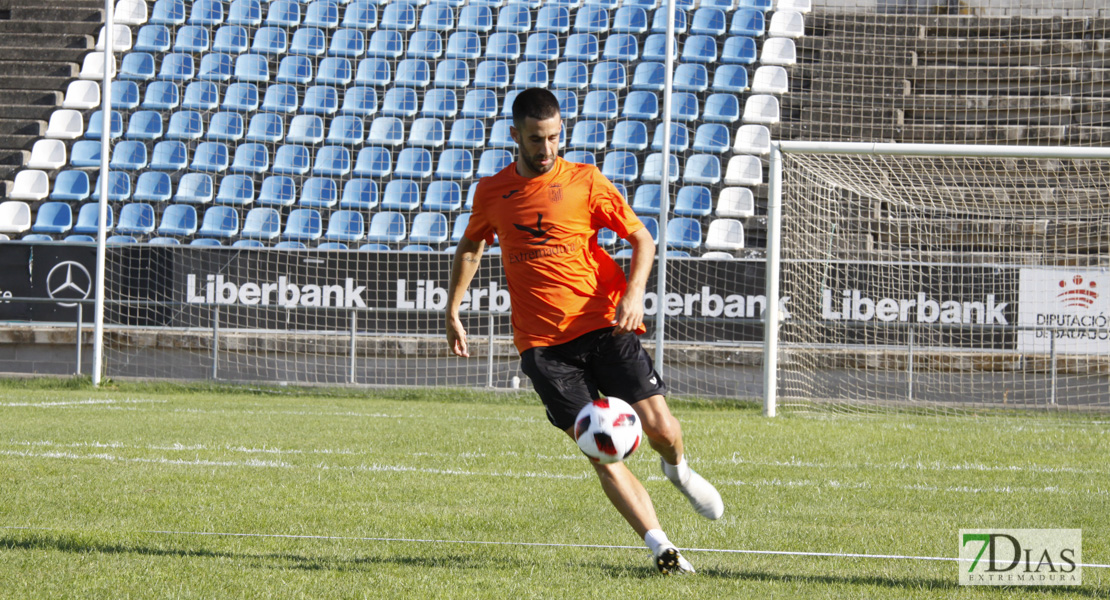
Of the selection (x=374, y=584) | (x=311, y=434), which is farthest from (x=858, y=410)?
(x=374, y=584)

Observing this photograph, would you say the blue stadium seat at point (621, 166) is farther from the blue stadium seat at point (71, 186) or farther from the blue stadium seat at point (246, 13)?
the blue stadium seat at point (71, 186)

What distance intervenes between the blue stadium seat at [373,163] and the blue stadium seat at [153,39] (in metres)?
4.30

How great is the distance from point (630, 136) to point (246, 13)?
22.3 feet

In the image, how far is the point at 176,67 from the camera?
63.1ft

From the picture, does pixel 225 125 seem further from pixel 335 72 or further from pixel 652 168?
pixel 652 168

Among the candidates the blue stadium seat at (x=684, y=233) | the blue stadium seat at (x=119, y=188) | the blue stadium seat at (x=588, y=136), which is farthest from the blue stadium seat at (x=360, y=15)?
the blue stadium seat at (x=684, y=233)

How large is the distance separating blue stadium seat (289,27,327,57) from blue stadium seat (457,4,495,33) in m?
2.46

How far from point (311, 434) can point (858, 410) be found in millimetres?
6295

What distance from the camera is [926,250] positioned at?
16.4 meters

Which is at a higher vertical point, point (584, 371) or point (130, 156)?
point (130, 156)

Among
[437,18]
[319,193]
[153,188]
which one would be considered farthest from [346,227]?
[437,18]

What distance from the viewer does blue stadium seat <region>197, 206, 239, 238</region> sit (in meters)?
18.1

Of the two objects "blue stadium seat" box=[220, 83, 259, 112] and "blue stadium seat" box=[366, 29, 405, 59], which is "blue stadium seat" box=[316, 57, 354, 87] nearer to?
"blue stadium seat" box=[366, 29, 405, 59]

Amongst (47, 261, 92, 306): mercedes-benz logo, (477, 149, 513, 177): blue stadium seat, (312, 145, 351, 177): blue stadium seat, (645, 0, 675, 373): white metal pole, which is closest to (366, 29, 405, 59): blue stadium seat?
(312, 145, 351, 177): blue stadium seat
